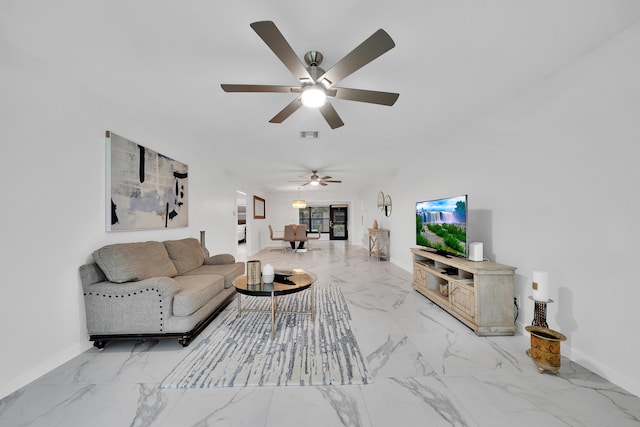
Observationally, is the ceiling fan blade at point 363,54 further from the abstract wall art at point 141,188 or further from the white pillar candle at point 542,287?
the abstract wall art at point 141,188

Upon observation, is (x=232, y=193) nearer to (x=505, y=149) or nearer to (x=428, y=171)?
(x=428, y=171)

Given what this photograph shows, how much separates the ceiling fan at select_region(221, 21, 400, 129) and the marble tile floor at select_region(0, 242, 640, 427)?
2066 mm

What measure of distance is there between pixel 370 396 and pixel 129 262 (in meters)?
2.38

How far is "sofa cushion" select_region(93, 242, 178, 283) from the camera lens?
226cm

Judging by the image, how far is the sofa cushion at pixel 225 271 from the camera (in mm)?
3218

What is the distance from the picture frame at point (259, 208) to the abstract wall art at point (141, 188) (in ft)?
14.6

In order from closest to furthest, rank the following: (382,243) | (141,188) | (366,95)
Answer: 1. (366,95)
2. (141,188)
3. (382,243)

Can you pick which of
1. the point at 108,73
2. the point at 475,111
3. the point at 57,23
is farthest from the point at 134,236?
the point at 475,111

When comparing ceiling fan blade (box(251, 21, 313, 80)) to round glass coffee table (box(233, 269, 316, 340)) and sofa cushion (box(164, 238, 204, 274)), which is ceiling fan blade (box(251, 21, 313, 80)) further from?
sofa cushion (box(164, 238, 204, 274))

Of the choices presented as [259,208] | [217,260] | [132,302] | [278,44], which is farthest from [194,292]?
[259,208]

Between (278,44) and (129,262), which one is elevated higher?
(278,44)

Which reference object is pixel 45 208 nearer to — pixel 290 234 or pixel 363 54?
pixel 363 54

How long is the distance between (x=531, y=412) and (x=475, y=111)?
2743 mm

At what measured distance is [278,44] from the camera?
1.36 meters
